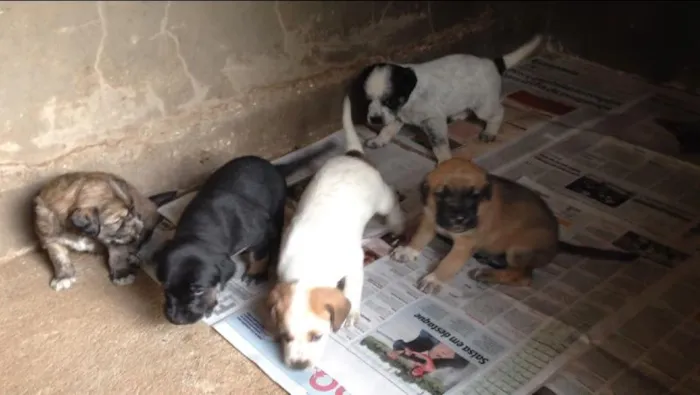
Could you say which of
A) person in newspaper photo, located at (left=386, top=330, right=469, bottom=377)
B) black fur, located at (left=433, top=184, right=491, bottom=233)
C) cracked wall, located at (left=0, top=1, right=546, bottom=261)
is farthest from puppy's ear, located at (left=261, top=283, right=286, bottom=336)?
cracked wall, located at (left=0, top=1, right=546, bottom=261)

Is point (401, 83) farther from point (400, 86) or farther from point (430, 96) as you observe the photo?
point (430, 96)

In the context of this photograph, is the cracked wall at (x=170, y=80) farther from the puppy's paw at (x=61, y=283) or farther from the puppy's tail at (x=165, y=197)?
the puppy's paw at (x=61, y=283)

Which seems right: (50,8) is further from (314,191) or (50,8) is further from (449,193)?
(449,193)

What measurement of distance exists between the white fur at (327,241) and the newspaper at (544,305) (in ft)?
0.29

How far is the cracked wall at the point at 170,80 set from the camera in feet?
4.83

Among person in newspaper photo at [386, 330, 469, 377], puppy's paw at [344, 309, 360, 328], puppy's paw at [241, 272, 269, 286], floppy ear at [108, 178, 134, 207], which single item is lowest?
person in newspaper photo at [386, 330, 469, 377]

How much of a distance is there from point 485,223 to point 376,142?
1.88 ft

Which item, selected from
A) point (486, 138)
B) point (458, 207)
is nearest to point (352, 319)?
point (458, 207)

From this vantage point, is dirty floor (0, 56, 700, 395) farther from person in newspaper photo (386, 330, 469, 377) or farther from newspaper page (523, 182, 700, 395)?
newspaper page (523, 182, 700, 395)

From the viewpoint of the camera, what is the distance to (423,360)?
1.33 metres

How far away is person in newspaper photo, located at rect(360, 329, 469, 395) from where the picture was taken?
1.29m

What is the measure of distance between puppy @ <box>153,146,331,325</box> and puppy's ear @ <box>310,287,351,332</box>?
0.65ft

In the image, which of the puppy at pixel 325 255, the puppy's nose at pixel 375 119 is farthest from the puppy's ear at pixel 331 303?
the puppy's nose at pixel 375 119

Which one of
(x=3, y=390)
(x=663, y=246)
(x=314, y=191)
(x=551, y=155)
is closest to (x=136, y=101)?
(x=314, y=191)
